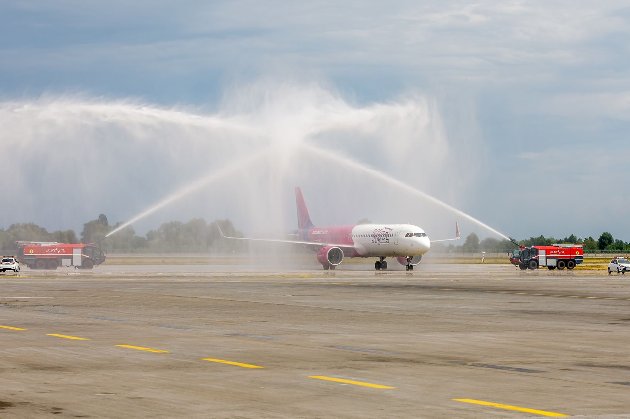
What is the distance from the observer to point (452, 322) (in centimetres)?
3238

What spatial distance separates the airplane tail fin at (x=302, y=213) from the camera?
128 m

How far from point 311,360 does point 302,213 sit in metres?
109

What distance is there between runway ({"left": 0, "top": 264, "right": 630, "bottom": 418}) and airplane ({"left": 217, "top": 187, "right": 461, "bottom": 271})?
195 feet

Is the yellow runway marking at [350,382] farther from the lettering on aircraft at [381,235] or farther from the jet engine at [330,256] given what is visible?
the jet engine at [330,256]

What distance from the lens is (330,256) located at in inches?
4213

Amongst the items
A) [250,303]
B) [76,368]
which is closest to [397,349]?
[76,368]

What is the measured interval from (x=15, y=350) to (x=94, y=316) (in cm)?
1169

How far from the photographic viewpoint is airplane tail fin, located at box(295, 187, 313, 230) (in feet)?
422

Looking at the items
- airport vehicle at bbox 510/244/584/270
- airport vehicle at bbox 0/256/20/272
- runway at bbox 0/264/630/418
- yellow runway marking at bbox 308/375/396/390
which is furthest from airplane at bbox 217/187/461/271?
yellow runway marking at bbox 308/375/396/390

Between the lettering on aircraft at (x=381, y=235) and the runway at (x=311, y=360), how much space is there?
60.3 metres

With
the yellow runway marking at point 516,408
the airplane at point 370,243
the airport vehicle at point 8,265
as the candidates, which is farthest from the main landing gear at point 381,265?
the yellow runway marking at point 516,408

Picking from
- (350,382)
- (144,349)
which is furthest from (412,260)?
(350,382)

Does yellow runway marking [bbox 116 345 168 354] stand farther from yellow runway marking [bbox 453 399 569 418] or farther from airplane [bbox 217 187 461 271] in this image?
airplane [bbox 217 187 461 271]

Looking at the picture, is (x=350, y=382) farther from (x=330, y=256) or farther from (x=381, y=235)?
(x=330, y=256)
